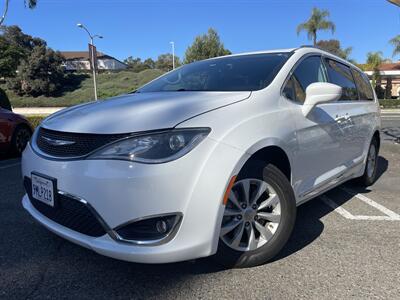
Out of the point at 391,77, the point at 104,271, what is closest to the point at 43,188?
the point at 104,271

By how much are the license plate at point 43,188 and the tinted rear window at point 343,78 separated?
285 centimetres

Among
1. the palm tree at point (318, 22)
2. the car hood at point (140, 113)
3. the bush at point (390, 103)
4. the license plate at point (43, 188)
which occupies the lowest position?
the bush at point (390, 103)

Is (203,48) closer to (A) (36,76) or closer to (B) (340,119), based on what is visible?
(A) (36,76)

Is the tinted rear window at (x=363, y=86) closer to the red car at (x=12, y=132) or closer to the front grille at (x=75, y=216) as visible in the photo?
the front grille at (x=75, y=216)

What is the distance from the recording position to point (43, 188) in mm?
2561

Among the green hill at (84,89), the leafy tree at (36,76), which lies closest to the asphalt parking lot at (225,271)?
the green hill at (84,89)

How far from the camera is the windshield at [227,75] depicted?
3152 mm

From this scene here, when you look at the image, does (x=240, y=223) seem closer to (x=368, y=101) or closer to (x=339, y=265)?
(x=339, y=265)

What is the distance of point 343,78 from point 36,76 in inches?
1926

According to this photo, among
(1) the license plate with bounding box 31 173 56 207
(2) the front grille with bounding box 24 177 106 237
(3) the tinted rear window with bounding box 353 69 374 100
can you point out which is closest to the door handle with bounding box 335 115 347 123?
(3) the tinted rear window with bounding box 353 69 374 100

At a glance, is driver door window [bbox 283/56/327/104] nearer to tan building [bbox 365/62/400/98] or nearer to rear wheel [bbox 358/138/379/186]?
rear wheel [bbox 358/138/379/186]

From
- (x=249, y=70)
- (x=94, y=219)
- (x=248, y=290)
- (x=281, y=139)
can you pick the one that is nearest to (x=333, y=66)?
(x=249, y=70)

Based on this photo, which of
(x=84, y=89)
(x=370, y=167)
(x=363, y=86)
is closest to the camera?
(x=363, y=86)

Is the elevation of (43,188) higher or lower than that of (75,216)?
higher
